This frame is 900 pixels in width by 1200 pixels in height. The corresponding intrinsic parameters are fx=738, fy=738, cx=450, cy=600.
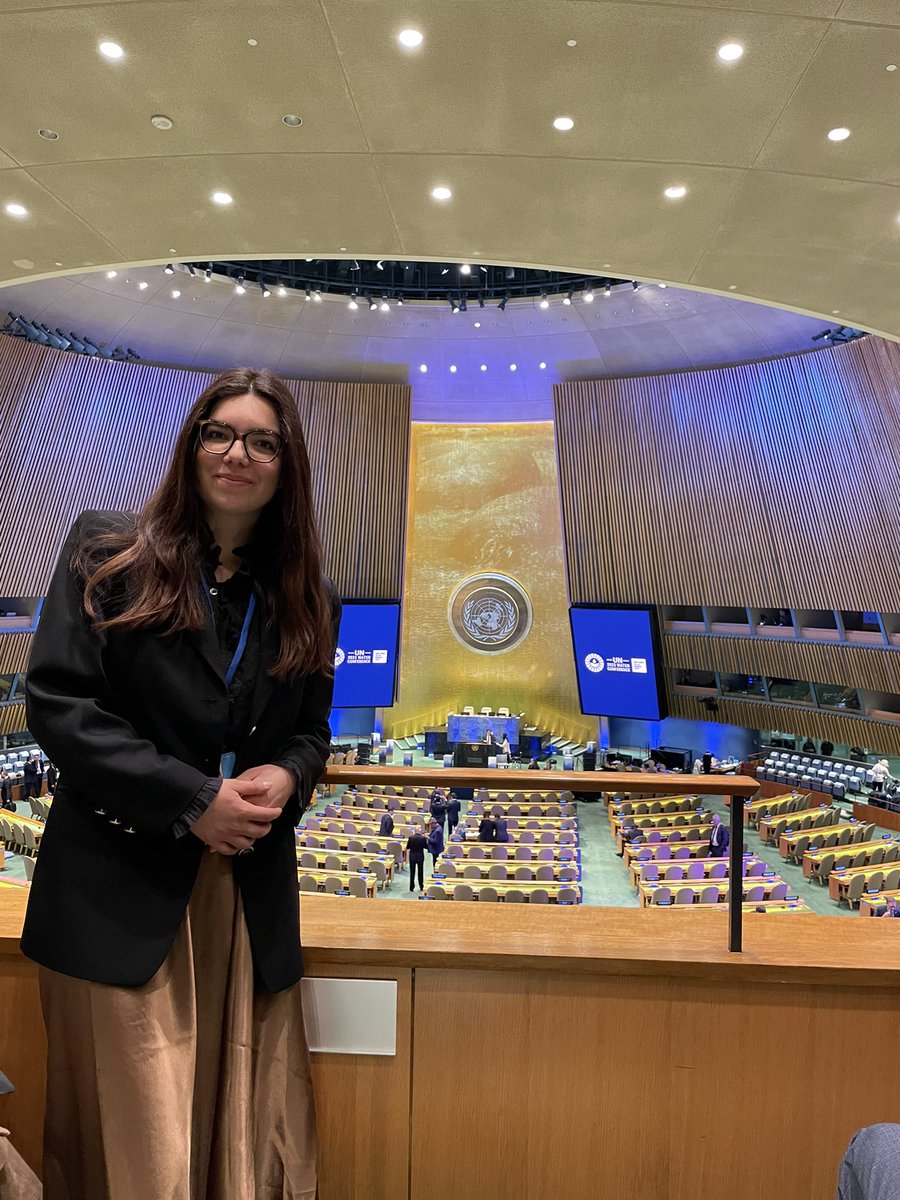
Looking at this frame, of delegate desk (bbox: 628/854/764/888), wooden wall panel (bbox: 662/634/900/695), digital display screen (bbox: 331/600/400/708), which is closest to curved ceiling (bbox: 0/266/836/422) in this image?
digital display screen (bbox: 331/600/400/708)

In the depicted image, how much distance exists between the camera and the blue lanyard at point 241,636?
4.60 ft

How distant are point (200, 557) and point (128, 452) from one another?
17169mm

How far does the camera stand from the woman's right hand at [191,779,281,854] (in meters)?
1.28

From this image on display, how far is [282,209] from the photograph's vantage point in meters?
4.87

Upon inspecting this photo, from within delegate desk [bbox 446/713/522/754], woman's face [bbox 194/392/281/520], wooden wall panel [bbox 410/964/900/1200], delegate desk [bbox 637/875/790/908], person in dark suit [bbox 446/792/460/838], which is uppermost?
woman's face [bbox 194/392/281/520]

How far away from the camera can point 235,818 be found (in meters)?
1.29

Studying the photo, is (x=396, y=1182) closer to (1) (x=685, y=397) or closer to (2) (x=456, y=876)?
(2) (x=456, y=876)

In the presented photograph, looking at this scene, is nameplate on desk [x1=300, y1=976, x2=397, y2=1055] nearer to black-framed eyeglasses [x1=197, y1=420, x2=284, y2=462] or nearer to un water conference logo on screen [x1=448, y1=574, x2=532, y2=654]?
black-framed eyeglasses [x1=197, y1=420, x2=284, y2=462]

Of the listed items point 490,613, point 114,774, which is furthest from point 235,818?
point 490,613

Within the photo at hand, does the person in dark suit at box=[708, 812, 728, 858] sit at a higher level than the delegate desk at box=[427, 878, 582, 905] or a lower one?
lower

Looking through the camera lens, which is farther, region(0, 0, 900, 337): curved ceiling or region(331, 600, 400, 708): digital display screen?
region(331, 600, 400, 708): digital display screen

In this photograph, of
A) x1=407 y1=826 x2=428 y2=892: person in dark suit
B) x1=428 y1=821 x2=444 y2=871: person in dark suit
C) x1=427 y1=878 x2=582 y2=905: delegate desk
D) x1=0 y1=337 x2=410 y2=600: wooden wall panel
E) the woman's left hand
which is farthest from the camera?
x1=0 y1=337 x2=410 y2=600: wooden wall panel

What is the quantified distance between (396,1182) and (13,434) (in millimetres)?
16670

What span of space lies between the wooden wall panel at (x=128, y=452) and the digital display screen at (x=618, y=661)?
198 inches
